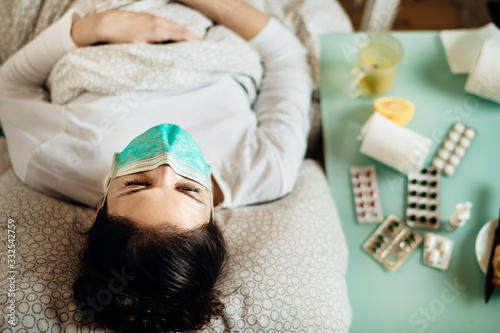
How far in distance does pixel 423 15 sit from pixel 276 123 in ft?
5.03

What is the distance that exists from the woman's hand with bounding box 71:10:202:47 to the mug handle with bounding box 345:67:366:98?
468 millimetres

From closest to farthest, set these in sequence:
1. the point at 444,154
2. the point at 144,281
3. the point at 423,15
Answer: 1. the point at 144,281
2. the point at 444,154
3. the point at 423,15

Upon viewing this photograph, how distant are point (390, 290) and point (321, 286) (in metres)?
0.19

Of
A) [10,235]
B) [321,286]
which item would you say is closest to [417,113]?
[321,286]

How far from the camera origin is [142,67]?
886 millimetres

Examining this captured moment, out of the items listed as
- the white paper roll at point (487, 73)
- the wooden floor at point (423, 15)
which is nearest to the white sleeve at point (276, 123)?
the white paper roll at point (487, 73)

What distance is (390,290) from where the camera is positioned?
793mm

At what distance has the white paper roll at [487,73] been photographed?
35.4 inches

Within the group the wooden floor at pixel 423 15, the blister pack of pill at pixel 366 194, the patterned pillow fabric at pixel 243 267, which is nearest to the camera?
the patterned pillow fabric at pixel 243 267

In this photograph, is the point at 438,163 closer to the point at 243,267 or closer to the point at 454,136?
the point at 454,136

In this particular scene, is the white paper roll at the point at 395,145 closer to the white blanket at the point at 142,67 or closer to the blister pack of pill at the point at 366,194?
the blister pack of pill at the point at 366,194

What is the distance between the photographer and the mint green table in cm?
77

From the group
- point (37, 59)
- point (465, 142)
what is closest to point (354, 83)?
point (465, 142)

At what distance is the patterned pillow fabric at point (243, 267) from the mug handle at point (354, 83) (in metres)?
0.37
